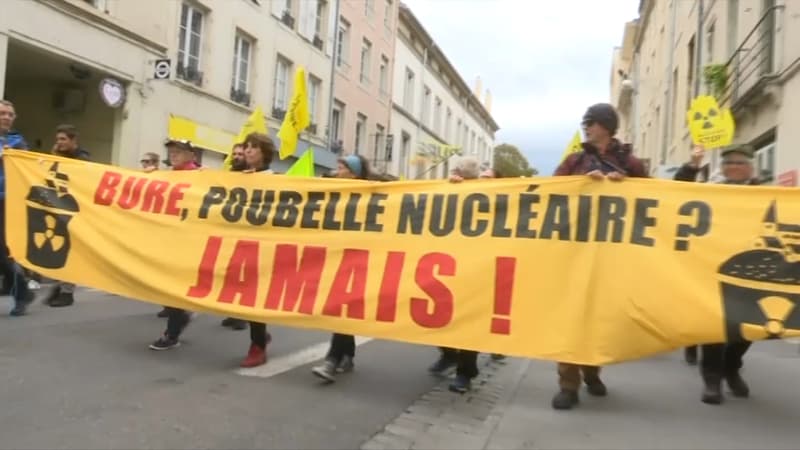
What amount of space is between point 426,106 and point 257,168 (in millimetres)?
36932

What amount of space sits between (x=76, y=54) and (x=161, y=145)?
310 centimetres

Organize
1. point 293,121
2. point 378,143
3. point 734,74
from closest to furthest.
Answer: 1. point 293,121
2. point 734,74
3. point 378,143

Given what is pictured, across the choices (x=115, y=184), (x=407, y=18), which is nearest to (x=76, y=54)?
(x=115, y=184)

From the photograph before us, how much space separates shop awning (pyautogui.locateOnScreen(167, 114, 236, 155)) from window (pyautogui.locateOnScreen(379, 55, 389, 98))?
14.5 metres

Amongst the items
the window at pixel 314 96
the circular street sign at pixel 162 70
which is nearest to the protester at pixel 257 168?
the circular street sign at pixel 162 70

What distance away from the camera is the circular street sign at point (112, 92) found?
1454 centimetres

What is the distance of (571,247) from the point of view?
14.6 ft

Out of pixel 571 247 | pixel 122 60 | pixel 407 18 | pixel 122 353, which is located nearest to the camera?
pixel 571 247

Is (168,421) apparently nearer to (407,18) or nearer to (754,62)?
(754,62)

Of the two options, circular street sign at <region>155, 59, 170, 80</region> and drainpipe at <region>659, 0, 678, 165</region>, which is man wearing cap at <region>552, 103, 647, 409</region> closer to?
circular street sign at <region>155, 59, 170, 80</region>

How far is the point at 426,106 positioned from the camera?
41.9 meters

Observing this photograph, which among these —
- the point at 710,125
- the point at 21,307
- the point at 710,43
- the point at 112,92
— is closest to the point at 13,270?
the point at 21,307

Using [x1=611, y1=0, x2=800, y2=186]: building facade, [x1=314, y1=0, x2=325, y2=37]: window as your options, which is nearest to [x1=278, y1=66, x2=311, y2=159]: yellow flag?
[x1=611, y1=0, x2=800, y2=186]: building facade

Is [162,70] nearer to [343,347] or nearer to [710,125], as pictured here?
[710,125]
